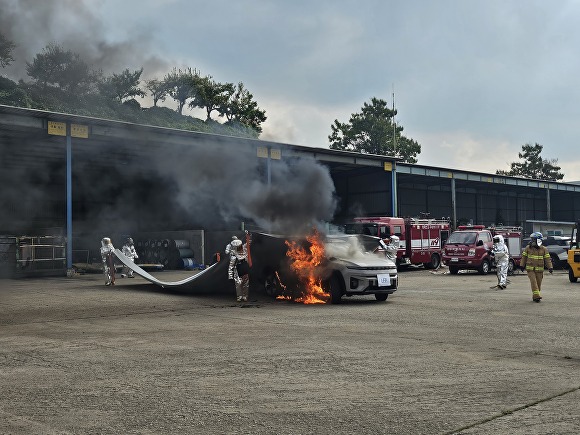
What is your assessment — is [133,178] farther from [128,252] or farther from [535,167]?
[535,167]

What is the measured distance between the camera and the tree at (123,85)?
20.3m

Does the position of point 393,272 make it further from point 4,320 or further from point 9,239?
point 9,239

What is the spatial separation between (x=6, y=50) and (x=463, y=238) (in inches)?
818

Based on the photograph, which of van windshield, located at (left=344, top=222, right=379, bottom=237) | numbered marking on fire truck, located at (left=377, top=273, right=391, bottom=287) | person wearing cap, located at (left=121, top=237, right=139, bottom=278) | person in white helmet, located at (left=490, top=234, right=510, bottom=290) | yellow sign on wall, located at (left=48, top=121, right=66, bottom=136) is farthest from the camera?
van windshield, located at (left=344, top=222, right=379, bottom=237)

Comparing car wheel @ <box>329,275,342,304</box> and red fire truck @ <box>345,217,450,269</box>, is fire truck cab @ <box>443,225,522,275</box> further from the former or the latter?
car wheel @ <box>329,275,342,304</box>

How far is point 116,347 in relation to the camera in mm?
8578

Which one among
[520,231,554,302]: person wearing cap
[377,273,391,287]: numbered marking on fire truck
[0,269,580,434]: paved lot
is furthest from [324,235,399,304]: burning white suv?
[520,231,554,302]: person wearing cap

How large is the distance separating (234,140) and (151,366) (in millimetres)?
22334

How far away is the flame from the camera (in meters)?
14.9

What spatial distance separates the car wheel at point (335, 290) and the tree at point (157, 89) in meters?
10.2

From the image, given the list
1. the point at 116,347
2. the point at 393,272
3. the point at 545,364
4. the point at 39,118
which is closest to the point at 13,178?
the point at 39,118

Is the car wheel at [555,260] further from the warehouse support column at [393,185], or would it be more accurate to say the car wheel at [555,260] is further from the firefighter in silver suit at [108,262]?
the firefighter in silver suit at [108,262]

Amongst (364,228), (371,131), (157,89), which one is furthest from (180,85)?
(371,131)

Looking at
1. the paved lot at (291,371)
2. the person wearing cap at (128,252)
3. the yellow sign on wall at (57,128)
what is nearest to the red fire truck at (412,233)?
the person wearing cap at (128,252)
